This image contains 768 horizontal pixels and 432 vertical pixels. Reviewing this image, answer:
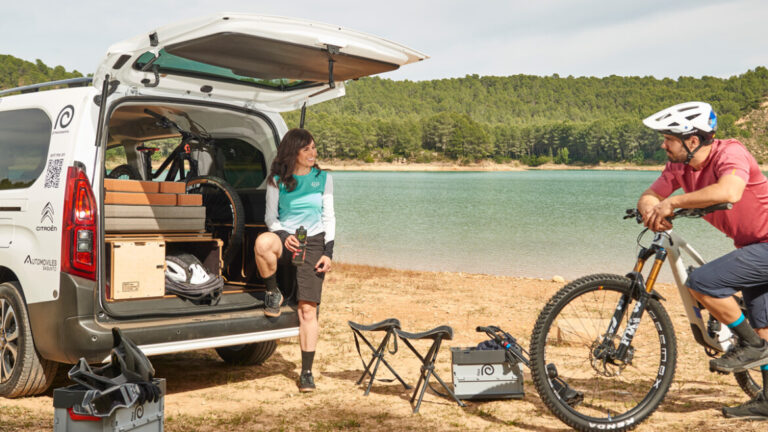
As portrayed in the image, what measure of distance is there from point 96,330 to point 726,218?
3.60 m

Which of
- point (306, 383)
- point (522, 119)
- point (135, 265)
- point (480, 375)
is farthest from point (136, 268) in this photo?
point (522, 119)

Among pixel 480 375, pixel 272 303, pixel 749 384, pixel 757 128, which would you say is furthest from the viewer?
pixel 757 128

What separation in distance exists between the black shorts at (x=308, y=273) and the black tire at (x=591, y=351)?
1.64 metres

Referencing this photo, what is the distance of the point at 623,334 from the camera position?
3713 millimetres

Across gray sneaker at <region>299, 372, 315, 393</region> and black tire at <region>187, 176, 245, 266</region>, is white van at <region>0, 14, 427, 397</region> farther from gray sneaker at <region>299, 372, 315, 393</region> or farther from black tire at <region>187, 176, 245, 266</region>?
gray sneaker at <region>299, 372, 315, 393</region>

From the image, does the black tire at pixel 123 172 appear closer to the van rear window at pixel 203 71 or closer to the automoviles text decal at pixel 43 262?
the van rear window at pixel 203 71

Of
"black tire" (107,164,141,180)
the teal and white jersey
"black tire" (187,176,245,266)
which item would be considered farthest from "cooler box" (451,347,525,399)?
"black tire" (107,164,141,180)

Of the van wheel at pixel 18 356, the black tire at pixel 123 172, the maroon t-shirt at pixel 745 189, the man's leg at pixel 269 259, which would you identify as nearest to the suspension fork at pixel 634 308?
the maroon t-shirt at pixel 745 189

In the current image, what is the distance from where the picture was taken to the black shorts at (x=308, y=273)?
15.2ft

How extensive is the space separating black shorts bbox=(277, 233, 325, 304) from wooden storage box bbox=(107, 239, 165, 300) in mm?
828

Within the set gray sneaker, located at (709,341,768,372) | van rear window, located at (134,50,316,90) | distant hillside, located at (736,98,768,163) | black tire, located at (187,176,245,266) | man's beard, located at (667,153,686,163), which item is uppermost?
distant hillside, located at (736,98,768,163)

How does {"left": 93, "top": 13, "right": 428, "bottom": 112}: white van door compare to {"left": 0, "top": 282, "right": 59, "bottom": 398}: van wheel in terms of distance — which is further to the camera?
{"left": 0, "top": 282, "right": 59, "bottom": 398}: van wheel

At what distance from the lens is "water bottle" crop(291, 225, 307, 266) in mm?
4590

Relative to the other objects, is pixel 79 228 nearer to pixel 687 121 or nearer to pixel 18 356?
pixel 18 356
